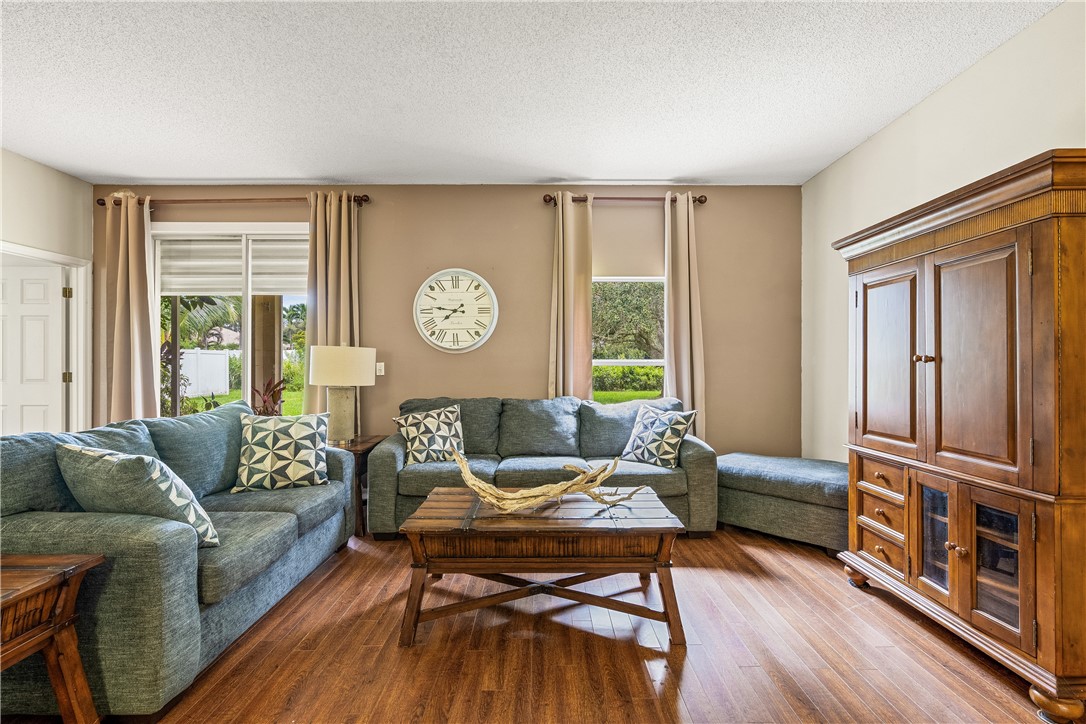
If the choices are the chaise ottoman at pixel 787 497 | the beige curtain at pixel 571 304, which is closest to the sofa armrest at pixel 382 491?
the beige curtain at pixel 571 304

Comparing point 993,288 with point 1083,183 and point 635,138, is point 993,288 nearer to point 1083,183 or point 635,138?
point 1083,183

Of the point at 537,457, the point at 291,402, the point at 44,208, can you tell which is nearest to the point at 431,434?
the point at 537,457

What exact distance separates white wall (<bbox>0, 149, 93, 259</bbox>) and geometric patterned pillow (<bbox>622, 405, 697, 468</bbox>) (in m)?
4.70

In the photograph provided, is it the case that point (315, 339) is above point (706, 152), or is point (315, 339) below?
below

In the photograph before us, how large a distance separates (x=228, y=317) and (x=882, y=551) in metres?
5.03

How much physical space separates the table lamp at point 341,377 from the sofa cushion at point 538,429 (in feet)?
3.54

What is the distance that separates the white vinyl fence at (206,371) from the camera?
15.4 ft

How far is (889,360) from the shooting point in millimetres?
2564

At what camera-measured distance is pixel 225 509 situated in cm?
266

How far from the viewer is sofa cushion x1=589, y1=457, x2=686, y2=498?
11.5 ft

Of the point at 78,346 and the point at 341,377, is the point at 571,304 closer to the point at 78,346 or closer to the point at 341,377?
the point at 341,377

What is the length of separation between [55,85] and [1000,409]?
15.4 feet

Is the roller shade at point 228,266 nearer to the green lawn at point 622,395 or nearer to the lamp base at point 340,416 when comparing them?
the lamp base at point 340,416

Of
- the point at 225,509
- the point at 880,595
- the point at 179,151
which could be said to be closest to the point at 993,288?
the point at 880,595
